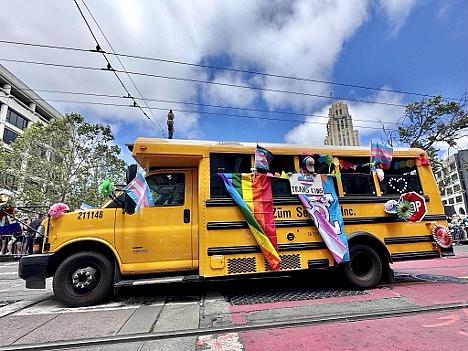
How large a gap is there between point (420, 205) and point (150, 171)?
17.5ft

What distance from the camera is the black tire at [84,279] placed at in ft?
16.4

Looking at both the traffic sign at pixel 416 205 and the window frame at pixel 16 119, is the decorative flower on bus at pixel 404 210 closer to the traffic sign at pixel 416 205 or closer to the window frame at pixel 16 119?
the traffic sign at pixel 416 205

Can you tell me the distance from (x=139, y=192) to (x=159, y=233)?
80 centimetres

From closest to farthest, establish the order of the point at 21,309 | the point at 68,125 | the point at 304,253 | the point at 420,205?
1. the point at 21,309
2. the point at 304,253
3. the point at 420,205
4. the point at 68,125

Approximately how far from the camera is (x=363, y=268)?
19.5ft

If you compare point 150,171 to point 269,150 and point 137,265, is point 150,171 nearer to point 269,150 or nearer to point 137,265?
point 137,265

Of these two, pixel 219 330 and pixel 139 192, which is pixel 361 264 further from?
pixel 139 192

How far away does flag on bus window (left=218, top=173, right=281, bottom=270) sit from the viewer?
17.5 feet

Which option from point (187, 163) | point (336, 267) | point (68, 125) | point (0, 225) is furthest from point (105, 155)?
point (336, 267)

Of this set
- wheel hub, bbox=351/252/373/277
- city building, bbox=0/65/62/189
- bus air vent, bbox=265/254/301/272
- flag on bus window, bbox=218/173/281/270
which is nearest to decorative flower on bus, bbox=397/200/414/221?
wheel hub, bbox=351/252/373/277

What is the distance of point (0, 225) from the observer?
614 cm

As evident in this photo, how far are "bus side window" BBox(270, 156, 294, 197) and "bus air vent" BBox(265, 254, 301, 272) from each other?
1.12 metres

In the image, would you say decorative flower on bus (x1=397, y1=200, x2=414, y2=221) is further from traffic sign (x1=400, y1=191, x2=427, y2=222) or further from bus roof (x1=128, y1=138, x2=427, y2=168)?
bus roof (x1=128, y1=138, x2=427, y2=168)

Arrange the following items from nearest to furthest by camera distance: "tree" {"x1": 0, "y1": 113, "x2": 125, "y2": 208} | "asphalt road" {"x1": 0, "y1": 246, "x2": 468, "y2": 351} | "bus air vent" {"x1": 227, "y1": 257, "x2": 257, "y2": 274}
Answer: "asphalt road" {"x1": 0, "y1": 246, "x2": 468, "y2": 351} < "bus air vent" {"x1": 227, "y1": 257, "x2": 257, "y2": 274} < "tree" {"x1": 0, "y1": 113, "x2": 125, "y2": 208}
